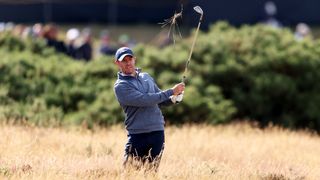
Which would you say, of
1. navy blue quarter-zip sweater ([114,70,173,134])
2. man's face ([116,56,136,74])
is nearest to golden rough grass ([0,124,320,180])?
navy blue quarter-zip sweater ([114,70,173,134])

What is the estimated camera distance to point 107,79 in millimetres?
18156

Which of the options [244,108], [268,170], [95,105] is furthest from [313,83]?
[268,170]

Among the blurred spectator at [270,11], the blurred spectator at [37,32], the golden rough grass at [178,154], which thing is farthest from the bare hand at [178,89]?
the blurred spectator at [270,11]

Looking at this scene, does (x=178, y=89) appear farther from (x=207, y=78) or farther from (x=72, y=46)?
(x=72, y=46)

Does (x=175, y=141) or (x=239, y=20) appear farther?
(x=239, y=20)

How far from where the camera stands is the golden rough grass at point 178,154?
28.1 ft

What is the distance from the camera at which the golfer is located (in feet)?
28.2

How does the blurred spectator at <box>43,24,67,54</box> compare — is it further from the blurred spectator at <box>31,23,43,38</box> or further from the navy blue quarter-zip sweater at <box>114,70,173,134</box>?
the navy blue quarter-zip sweater at <box>114,70,173,134</box>

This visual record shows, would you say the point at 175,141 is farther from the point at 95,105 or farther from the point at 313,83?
the point at 313,83

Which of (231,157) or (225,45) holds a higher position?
(225,45)

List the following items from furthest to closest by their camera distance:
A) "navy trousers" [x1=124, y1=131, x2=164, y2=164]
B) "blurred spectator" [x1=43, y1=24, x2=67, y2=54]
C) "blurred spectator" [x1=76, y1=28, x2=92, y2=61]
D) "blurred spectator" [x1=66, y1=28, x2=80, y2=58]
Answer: "blurred spectator" [x1=66, y1=28, x2=80, y2=58]
"blurred spectator" [x1=76, y1=28, x2=92, y2=61]
"blurred spectator" [x1=43, y1=24, x2=67, y2=54]
"navy trousers" [x1=124, y1=131, x2=164, y2=164]

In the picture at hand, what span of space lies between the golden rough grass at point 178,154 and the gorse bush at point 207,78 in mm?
1122

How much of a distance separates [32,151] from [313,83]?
10.1 m

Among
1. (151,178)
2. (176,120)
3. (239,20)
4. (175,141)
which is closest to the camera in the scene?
(151,178)
